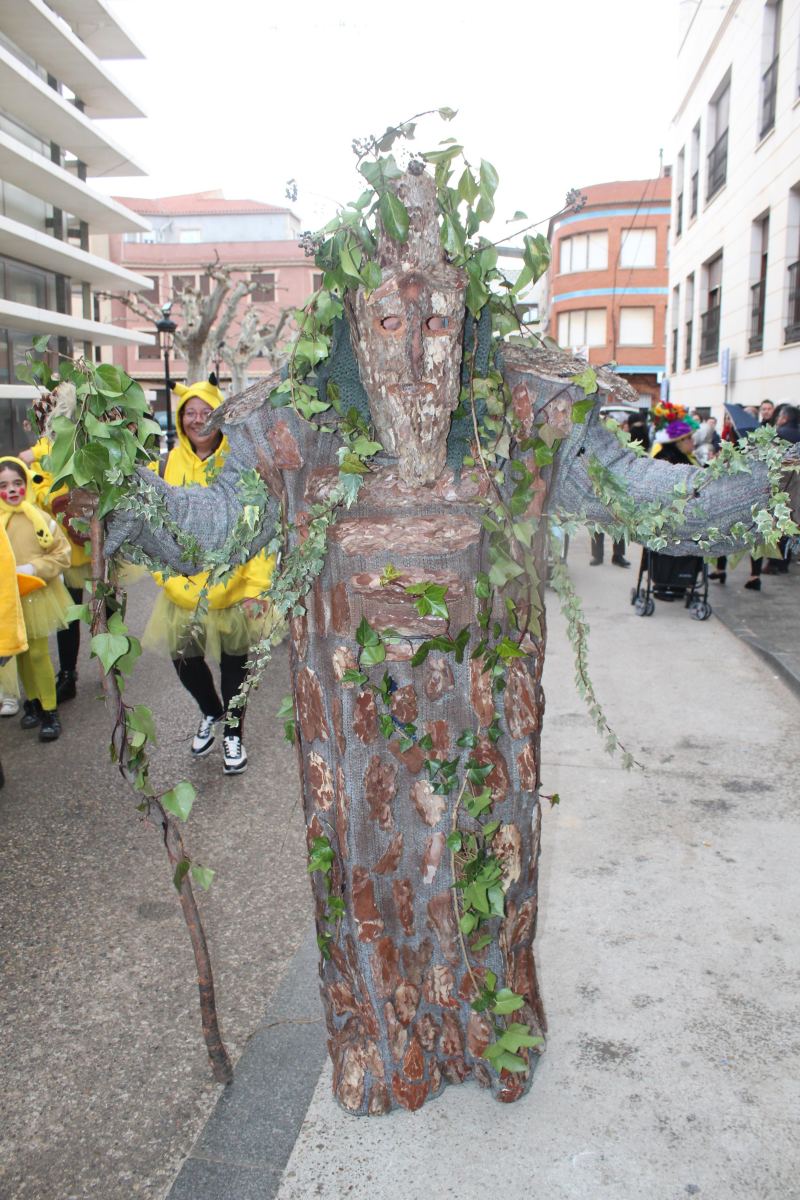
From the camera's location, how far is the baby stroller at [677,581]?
8570mm

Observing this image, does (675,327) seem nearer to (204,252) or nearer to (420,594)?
(420,594)

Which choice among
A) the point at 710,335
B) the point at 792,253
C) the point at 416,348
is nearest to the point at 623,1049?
the point at 416,348

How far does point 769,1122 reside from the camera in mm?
Result: 2420

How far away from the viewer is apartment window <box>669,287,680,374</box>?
920 inches

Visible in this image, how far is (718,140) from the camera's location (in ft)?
61.9

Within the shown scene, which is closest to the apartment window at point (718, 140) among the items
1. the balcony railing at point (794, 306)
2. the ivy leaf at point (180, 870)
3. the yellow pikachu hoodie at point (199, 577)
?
the balcony railing at point (794, 306)

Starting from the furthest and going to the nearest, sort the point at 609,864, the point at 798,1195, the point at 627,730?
the point at 627,730 < the point at 609,864 < the point at 798,1195

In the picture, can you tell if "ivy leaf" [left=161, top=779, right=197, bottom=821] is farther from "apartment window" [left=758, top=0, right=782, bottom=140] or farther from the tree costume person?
"apartment window" [left=758, top=0, right=782, bottom=140]

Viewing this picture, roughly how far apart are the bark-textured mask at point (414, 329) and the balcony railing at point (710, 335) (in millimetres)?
18158

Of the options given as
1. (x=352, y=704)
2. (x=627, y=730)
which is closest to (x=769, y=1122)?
(x=352, y=704)

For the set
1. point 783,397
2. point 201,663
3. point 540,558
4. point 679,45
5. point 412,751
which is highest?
point 679,45

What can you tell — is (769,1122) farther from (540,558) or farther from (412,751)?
(540,558)

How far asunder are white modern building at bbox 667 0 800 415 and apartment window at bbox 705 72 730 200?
0.03 meters

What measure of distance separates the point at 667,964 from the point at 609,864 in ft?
2.48
